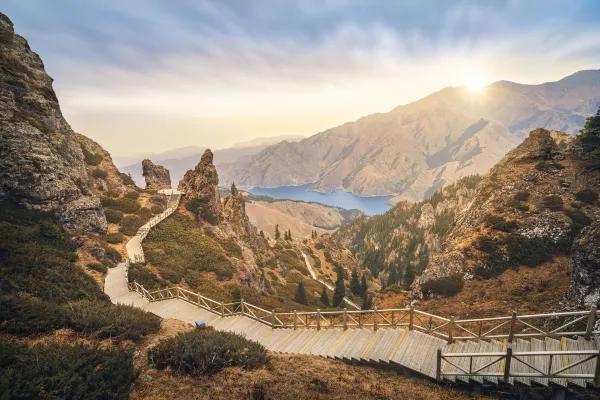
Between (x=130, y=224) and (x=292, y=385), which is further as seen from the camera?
(x=130, y=224)

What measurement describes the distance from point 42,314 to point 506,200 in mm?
44565

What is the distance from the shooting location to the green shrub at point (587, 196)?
3134 cm

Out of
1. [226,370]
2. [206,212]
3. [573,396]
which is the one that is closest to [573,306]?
[573,396]

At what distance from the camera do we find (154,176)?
253ft

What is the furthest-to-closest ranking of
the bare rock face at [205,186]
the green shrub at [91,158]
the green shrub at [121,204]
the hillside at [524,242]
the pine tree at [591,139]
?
the bare rock face at [205,186] → the green shrub at [91,158] → the green shrub at [121,204] → the pine tree at [591,139] → the hillside at [524,242]

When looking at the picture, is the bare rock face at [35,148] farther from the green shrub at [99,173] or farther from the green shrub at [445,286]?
the green shrub at [445,286]

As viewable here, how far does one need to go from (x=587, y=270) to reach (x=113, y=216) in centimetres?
5293

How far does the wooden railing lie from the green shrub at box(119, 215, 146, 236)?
43.7m

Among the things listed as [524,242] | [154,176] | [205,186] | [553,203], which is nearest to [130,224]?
[205,186]

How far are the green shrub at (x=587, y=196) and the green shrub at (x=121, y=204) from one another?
6217 cm

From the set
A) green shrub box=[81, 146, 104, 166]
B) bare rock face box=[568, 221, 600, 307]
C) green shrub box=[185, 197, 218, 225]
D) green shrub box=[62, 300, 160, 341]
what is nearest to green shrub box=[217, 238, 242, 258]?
green shrub box=[185, 197, 218, 225]

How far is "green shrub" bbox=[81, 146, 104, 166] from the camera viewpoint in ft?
184

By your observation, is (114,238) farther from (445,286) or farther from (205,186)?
(445,286)

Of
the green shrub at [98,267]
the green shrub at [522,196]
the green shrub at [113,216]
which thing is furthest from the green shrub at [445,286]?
the green shrub at [113,216]
